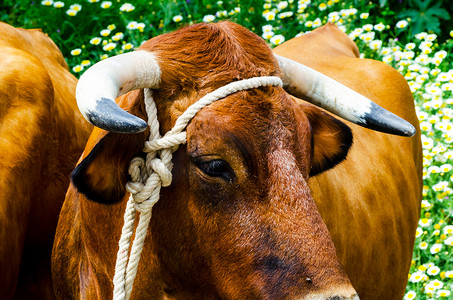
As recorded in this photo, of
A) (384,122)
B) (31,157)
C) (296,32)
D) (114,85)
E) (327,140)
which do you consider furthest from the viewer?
(296,32)

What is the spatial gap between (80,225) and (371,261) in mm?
1784

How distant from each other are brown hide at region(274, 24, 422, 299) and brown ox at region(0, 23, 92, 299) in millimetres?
1338

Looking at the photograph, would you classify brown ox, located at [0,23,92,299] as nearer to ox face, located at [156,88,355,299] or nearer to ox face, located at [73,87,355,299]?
ox face, located at [73,87,355,299]

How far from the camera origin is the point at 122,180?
2.37 meters

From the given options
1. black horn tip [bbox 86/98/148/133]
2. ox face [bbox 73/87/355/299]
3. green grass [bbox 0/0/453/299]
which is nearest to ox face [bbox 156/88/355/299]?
ox face [bbox 73/87/355/299]

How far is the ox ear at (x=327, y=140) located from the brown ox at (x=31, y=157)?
4.39ft

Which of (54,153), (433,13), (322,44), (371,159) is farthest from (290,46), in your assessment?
(433,13)

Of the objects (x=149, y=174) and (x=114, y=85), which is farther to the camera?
(x=149, y=174)

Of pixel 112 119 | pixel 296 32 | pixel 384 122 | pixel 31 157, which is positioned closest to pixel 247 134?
pixel 112 119

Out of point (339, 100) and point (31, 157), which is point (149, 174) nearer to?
point (339, 100)

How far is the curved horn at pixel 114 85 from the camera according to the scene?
6.38ft

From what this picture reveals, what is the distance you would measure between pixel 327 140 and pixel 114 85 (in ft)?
3.81

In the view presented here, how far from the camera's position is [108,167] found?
234 centimetres

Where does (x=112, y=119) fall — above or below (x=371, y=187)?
above
